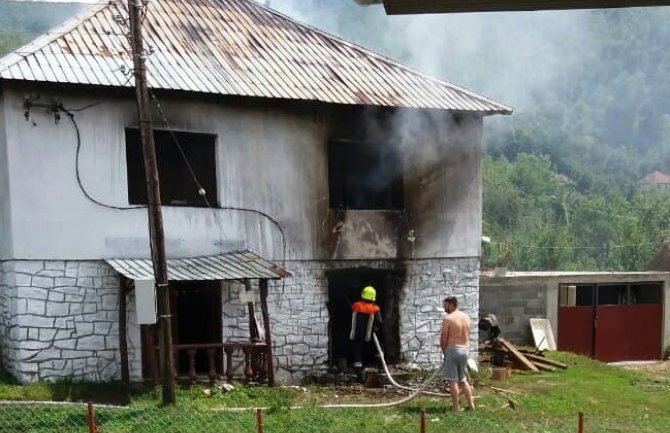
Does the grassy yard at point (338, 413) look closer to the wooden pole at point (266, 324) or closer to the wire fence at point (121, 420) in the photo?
the wire fence at point (121, 420)

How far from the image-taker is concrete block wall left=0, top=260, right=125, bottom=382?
11516mm

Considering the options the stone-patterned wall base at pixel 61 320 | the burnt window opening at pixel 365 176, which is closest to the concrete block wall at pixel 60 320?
the stone-patterned wall base at pixel 61 320

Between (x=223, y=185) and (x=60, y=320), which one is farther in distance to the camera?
(x=223, y=185)

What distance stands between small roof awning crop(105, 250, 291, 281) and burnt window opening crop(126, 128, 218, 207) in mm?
1064

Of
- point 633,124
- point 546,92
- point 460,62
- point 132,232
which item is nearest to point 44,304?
point 132,232

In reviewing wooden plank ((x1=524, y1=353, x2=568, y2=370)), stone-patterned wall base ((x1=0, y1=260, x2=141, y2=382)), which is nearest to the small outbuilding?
wooden plank ((x1=524, y1=353, x2=568, y2=370))

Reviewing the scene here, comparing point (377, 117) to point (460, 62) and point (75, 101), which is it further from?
point (460, 62)

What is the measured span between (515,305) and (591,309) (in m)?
3.00

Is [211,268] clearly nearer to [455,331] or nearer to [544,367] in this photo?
[455,331]

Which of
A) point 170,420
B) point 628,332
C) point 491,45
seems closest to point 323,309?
point 170,420

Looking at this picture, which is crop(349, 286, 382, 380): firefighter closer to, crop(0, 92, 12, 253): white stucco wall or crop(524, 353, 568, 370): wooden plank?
crop(524, 353, 568, 370): wooden plank

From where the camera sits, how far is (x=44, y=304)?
11641 mm

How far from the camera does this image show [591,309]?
20.5 m

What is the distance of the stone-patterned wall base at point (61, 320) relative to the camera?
11516 millimetres
